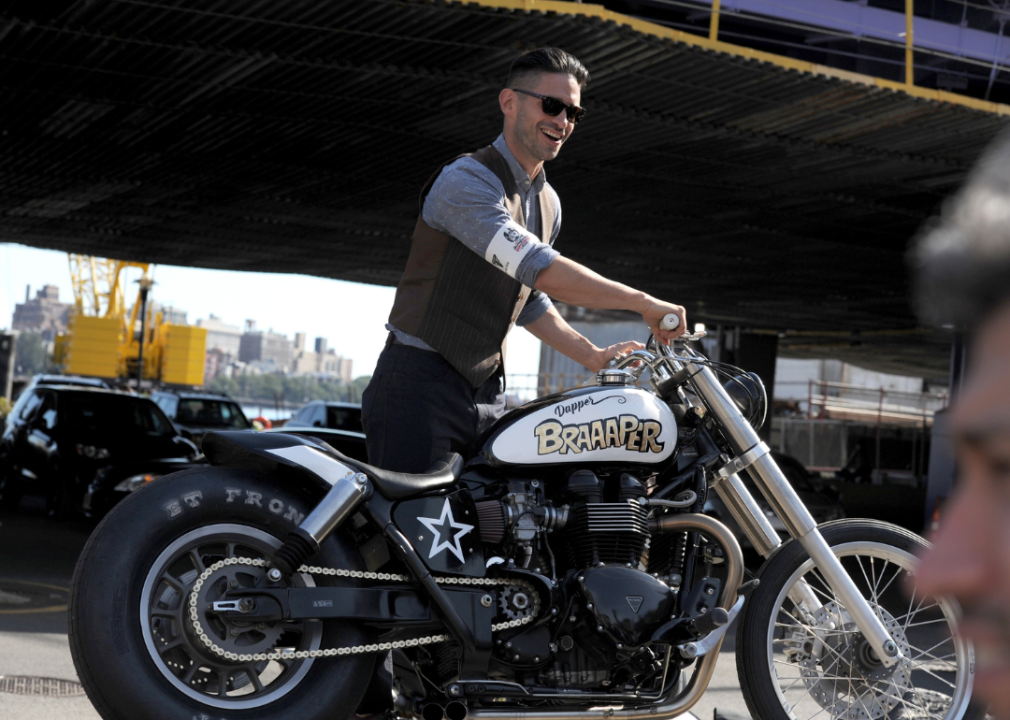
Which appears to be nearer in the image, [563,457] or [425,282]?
[563,457]

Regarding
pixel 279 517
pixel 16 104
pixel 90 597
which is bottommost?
pixel 90 597

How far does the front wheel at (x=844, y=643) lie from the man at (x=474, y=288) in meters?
0.94

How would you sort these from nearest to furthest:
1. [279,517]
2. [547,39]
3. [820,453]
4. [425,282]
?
1. [279,517]
2. [425,282]
3. [547,39]
4. [820,453]

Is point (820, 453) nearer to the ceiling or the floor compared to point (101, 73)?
nearer to the floor

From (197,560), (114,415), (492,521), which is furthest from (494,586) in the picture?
(114,415)

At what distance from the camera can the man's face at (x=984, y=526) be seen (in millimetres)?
596

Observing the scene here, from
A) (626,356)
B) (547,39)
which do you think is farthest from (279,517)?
(547,39)

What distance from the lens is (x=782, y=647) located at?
3.50 metres

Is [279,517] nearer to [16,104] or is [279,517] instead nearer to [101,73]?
[101,73]

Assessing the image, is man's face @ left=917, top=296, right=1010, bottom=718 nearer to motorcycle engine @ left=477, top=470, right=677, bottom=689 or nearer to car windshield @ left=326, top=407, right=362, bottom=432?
motorcycle engine @ left=477, top=470, right=677, bottom=689

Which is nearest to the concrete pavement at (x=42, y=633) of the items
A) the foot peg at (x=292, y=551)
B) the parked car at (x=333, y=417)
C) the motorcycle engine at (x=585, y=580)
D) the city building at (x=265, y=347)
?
the motorcycle engine at (x=585, y=580)

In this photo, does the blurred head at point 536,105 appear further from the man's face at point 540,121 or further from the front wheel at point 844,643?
the front wheel at point 844,643

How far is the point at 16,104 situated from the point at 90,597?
411 inches

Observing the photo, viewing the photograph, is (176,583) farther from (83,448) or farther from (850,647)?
(83,448)
